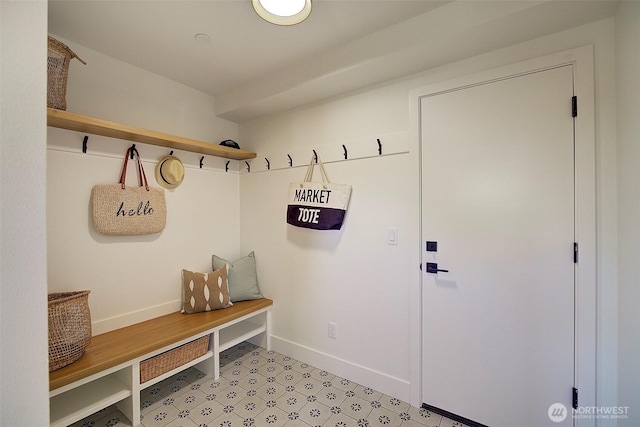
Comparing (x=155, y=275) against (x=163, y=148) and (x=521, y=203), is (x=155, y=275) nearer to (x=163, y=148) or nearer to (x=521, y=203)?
(x=163, y=148)

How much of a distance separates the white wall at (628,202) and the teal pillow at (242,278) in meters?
2.39

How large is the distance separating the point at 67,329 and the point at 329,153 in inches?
77.8

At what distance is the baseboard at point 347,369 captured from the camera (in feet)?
6.26

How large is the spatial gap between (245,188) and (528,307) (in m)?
2.45

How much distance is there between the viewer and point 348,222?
2.13m

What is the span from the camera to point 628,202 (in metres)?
1.21

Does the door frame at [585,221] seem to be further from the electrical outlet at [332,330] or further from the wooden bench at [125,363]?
the wooden bench at [125,363]

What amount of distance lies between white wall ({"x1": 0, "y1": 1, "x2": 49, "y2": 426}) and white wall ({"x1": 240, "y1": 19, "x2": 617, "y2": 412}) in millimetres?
1723

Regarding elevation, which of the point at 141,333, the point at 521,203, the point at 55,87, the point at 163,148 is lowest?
the point at 141,333

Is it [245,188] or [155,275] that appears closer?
[155,275]

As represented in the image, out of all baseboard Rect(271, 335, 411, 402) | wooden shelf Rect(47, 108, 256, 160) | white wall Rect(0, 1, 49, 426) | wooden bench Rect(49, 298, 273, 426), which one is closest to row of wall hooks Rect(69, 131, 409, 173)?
wooden shelf Rect(47, 108, 256, 160)

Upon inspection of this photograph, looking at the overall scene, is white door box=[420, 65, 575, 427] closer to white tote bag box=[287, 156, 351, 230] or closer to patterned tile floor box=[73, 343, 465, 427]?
patterned tile floor box=[73, 343, 465, 427]

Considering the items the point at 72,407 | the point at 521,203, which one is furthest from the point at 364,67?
the point at 72,407

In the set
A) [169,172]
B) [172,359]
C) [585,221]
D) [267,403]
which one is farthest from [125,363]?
[585,221]
